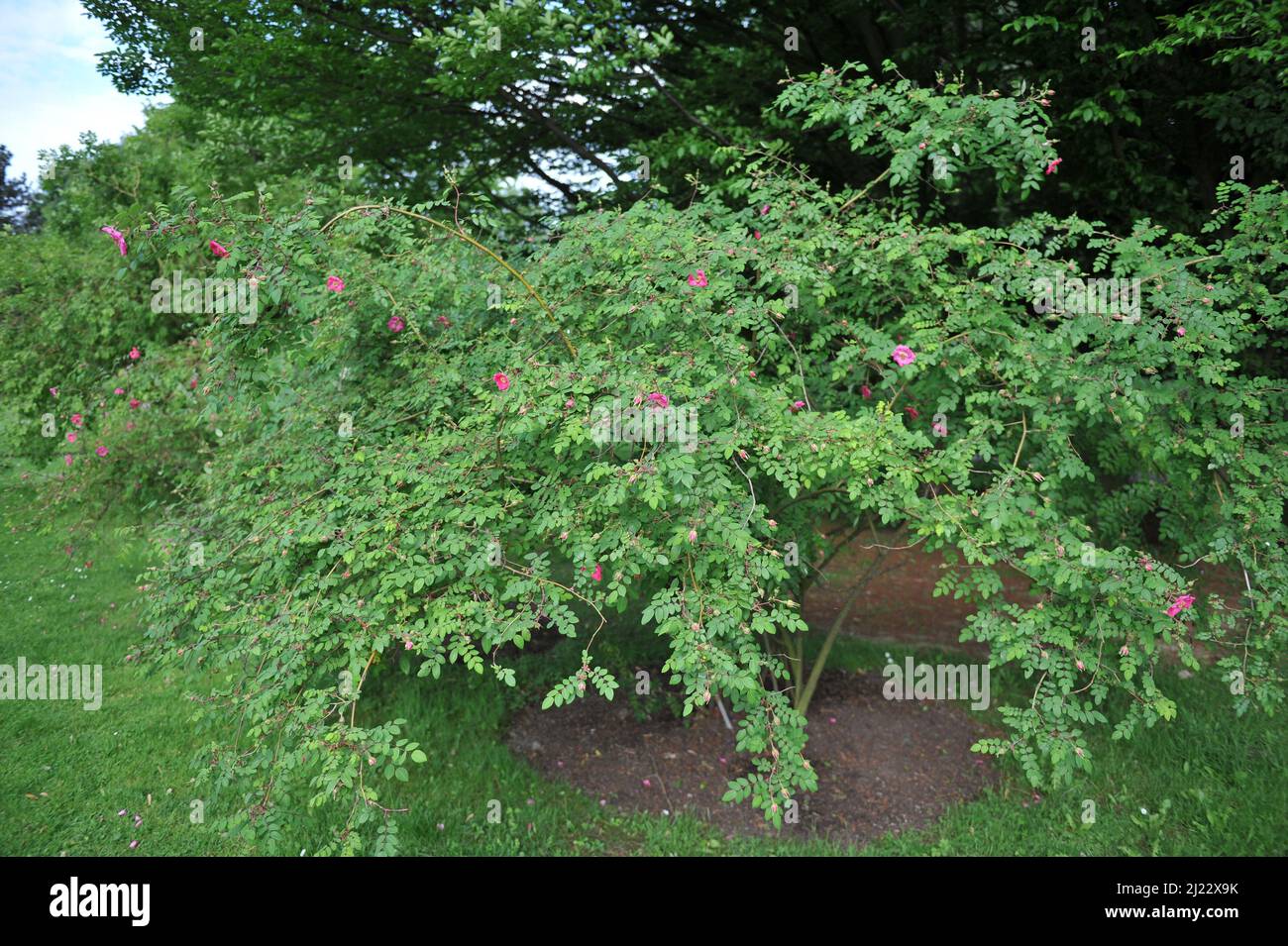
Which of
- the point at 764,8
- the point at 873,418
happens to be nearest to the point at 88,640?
the point at 873,418

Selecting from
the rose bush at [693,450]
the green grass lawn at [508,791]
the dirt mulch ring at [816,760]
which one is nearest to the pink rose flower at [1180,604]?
the rose bush at [693,450]

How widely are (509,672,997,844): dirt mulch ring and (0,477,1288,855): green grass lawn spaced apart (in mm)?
147

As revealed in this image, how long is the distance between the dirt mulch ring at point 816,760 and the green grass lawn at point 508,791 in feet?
0.48

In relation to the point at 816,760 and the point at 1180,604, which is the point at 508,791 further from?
the point at 1180,604

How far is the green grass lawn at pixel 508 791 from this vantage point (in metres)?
3.99

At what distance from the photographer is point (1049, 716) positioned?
3.20 meters

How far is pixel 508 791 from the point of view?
4.43 m

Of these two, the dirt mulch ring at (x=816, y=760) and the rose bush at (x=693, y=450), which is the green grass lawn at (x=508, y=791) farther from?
the rose bush at (x=693, y=450)

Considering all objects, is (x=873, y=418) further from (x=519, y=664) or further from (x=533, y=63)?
(x=533, y=63)

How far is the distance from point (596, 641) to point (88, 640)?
3998mm

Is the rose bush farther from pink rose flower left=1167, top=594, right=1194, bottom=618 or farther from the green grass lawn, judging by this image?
the green grass lawn

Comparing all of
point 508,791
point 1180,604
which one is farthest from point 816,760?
point 1180,604

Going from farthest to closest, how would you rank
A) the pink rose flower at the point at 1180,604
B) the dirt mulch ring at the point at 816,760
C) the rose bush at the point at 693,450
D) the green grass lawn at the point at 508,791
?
the dirt mulch ring at the point at 816,760
the green grass lawn at the point at 508,791
the pink rose flower at the point at 1180,604
the rose bush at the point at 693,450

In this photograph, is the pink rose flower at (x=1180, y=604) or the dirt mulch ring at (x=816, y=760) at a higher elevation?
the pink rose flower at (x=1180, y=604)
